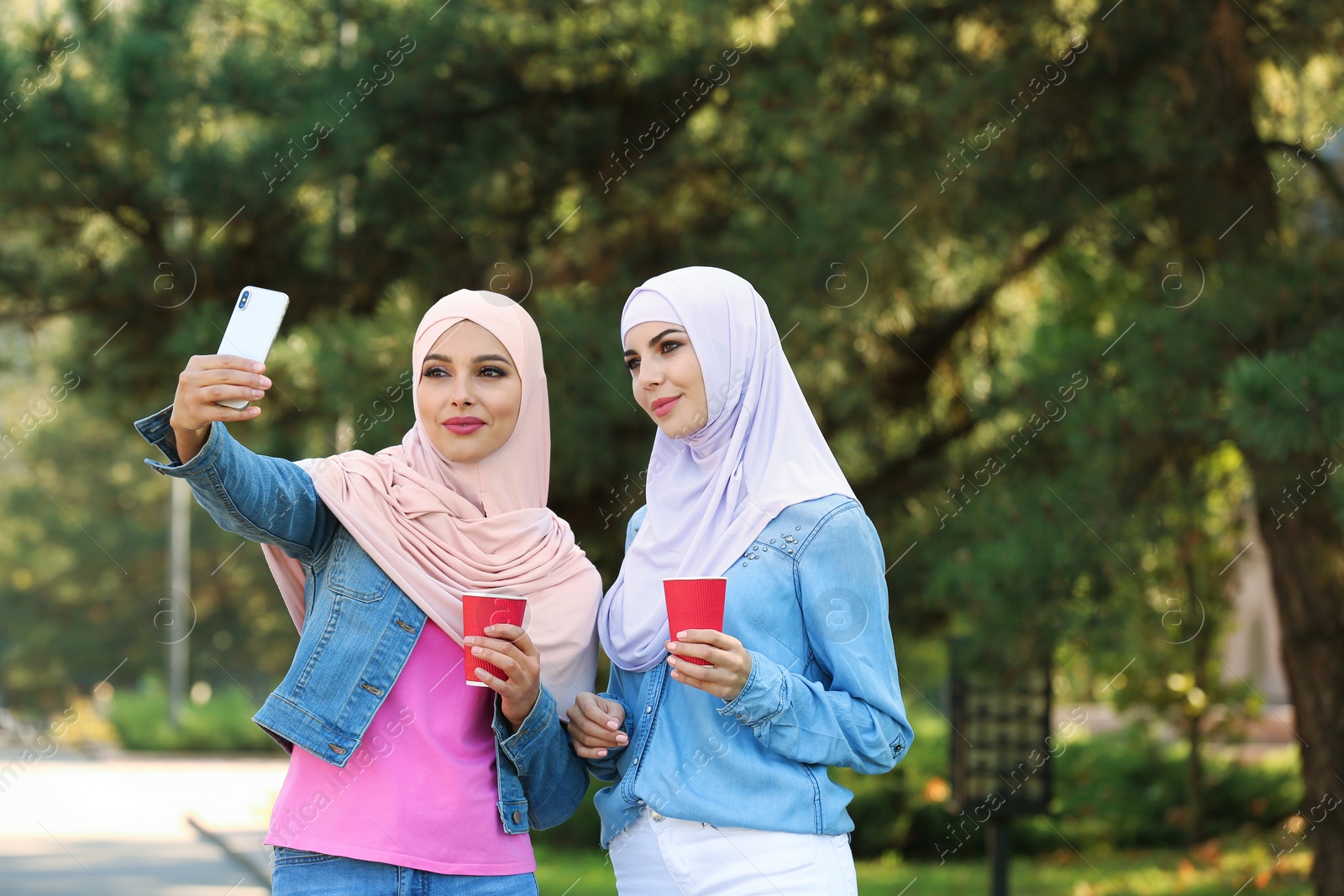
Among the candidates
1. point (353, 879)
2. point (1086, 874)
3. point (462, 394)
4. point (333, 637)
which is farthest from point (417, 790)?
point (1086, 874)

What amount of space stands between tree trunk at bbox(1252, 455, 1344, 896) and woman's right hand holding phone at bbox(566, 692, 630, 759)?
4.37 m

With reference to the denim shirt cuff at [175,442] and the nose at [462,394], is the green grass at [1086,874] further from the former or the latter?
the denim shirt cuff at [175,442]

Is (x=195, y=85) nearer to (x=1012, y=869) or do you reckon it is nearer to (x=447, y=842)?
(x=447, y=842)

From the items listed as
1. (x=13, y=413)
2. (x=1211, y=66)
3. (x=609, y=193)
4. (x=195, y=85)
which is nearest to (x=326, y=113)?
(x=195, y=85)

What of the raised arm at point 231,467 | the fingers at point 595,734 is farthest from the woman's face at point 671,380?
the raised arm at point 231,467

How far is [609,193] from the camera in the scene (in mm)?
7199

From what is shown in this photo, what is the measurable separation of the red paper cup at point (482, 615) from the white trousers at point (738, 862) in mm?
443

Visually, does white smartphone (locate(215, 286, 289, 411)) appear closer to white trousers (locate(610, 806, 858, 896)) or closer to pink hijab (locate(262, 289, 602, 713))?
pink hijab (locate(262, 289, 602, 713))

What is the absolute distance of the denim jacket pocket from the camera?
7.97ft

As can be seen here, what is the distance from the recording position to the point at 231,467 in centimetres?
226

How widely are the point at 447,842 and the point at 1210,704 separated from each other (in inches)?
362

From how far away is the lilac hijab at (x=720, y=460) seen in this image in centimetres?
241

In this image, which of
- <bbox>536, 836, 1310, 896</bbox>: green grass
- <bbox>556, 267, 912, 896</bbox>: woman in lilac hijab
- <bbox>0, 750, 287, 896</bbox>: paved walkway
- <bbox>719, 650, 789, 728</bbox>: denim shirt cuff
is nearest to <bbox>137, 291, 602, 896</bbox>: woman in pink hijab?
<bbox>556, 267, 912, 896</bbox>: woman in lilac hijab

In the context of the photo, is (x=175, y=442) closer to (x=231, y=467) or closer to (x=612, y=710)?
(x=231, y=467)
